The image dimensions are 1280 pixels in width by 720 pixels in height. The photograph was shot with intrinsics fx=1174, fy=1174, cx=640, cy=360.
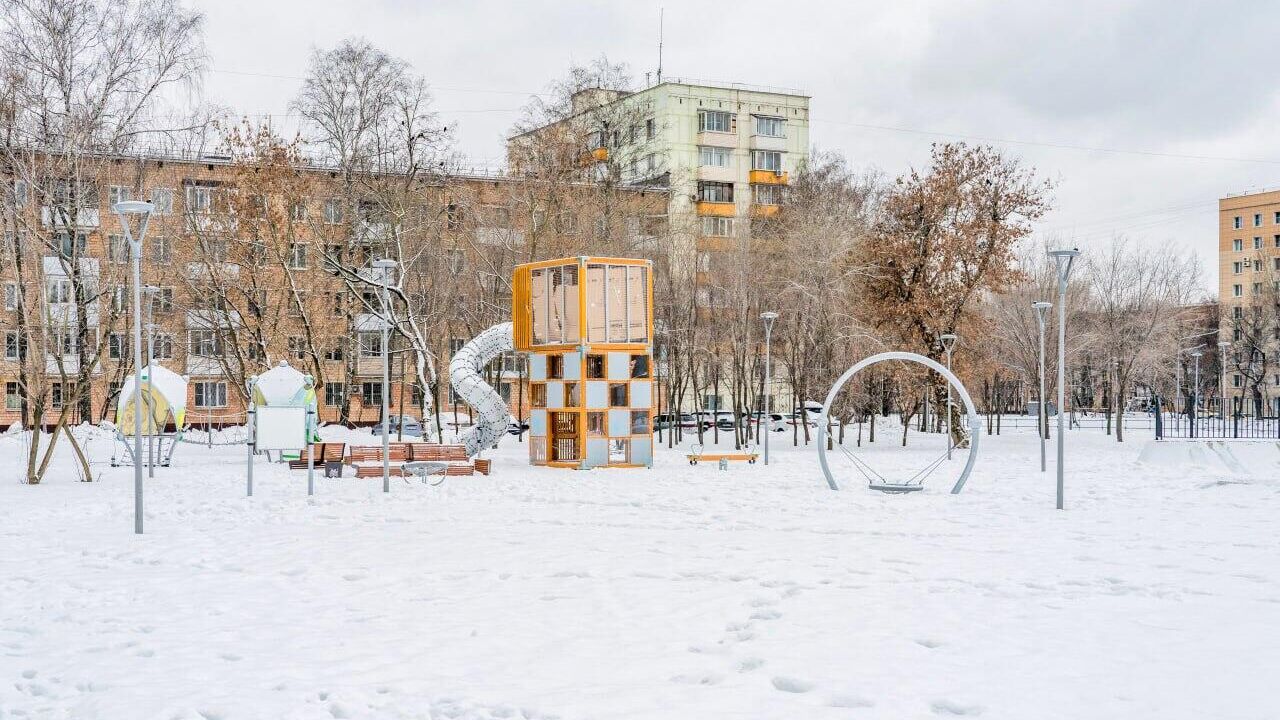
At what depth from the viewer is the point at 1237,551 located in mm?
14312

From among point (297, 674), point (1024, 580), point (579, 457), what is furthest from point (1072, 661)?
point (579, 457)

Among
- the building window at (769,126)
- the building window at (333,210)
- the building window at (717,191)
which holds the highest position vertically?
the building window at (769,126)

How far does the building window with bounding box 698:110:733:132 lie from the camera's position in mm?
69938

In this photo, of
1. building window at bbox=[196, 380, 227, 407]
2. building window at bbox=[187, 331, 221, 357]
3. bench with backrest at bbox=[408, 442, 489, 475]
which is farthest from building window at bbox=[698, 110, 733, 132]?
bench with backrest at bbox=[408, 442, 489, 475]

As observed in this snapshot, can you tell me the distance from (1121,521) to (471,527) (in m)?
9.69

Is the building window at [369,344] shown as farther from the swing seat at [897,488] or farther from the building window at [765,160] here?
the swing seat at [897,488]

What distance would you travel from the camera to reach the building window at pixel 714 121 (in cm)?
6994

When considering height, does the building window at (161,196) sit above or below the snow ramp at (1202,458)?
above

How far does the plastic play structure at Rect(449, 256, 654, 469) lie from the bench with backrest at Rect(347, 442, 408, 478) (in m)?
3.21

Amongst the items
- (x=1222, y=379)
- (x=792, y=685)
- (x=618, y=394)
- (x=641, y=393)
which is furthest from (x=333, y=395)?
(x=792, y=685)

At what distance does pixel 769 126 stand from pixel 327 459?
50.2 metres

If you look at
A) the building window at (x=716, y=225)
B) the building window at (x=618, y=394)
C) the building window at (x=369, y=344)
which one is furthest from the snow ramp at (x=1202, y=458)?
the building window at (x=369, y=344)

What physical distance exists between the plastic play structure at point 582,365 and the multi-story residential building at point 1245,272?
190 feet

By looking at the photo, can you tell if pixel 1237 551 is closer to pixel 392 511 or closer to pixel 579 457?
pixel 392 511
